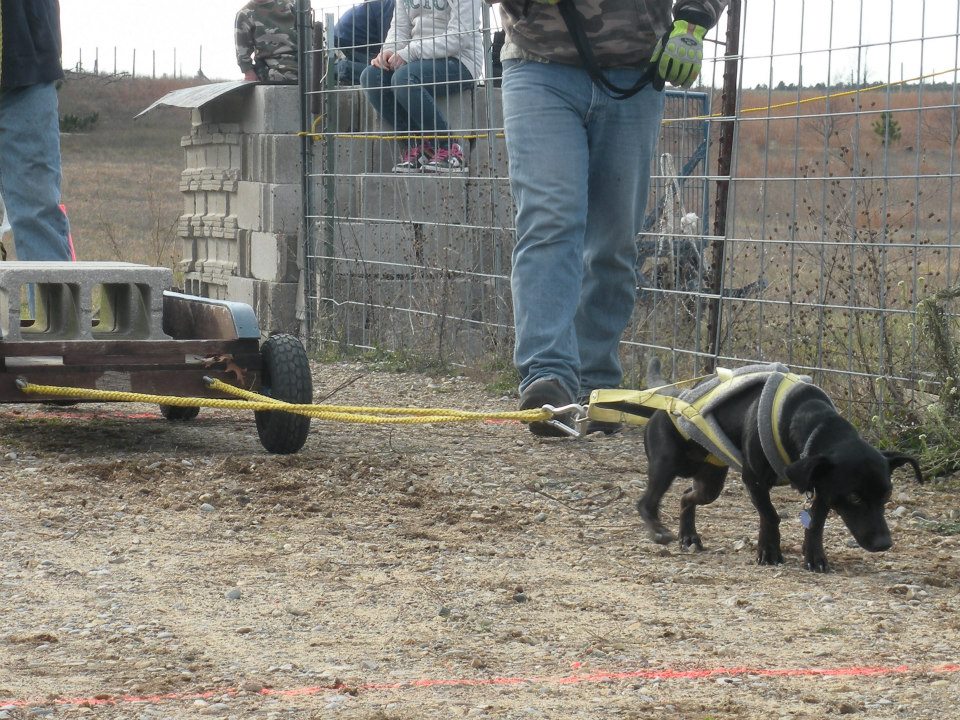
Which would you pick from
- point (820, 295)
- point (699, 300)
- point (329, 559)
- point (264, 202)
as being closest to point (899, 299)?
point (820, 295)

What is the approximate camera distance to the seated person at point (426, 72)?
6.98m

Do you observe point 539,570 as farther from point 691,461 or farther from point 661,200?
point 661,200

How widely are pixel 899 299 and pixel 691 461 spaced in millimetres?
1755

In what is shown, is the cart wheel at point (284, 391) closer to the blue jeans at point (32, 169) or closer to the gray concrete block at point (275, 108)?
the blue jeans at point (32, 169)

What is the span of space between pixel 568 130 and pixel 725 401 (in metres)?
1.71

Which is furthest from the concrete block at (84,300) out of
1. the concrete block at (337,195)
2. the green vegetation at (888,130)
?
the concrete block at (337,195)

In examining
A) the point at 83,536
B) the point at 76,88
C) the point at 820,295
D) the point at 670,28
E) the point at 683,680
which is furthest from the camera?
the point at 76,88

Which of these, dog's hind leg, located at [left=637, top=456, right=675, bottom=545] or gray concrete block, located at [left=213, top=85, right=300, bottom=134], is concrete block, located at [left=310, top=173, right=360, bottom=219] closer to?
gray concrete block, located at [left=213, top=85, right=300, bottom=134]

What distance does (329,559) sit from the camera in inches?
123

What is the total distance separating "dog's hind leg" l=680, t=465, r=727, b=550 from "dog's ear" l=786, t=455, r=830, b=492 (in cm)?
45

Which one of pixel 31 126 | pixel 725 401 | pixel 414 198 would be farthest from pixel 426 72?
pixel 725 401

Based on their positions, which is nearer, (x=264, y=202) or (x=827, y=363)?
(x=827, y=363)

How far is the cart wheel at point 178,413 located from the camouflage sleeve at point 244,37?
419 centimetres

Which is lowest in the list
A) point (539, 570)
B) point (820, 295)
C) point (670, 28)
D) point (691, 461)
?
point (539, 570)
